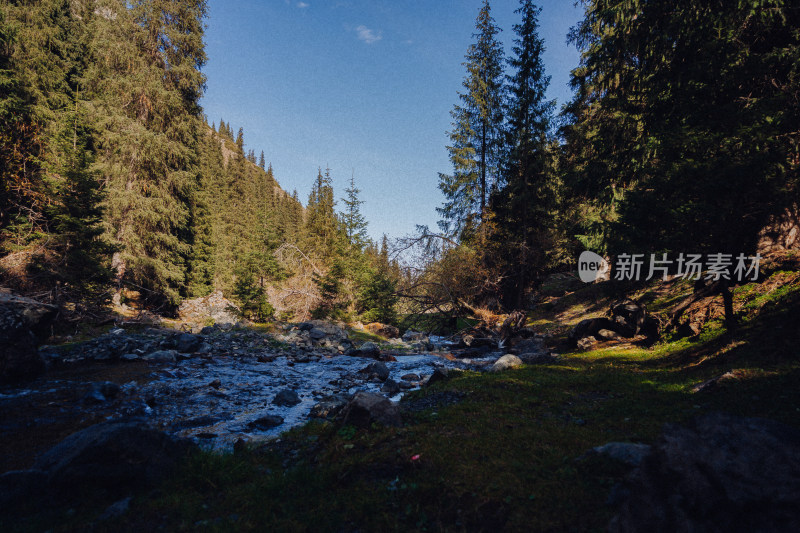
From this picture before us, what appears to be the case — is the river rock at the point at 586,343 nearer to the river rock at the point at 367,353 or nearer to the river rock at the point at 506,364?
the river rock at the point at 506,364

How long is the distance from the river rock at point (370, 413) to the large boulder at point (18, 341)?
29.0 ft

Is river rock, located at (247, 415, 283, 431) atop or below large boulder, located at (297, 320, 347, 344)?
atop

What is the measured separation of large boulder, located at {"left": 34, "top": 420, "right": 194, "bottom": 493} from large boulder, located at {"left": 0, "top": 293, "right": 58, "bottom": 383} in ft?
20.7

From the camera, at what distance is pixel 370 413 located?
4.86m

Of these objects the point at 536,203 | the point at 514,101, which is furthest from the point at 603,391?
the point at 514,101

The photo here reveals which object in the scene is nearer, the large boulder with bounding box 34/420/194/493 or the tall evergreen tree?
the large boulder with bounding box 34/420/194/493

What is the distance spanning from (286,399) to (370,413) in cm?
449

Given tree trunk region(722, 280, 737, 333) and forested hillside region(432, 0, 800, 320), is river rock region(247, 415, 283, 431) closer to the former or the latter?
forested hillside region(432, 0, 800, 320)

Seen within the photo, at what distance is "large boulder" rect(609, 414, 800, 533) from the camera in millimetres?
2105

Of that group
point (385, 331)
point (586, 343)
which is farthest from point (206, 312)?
point (586, 343)

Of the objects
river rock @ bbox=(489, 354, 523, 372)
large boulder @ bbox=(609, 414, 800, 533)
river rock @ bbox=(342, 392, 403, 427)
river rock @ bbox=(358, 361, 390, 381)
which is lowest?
river rock @ bbox=(358, 361, 390, 381)

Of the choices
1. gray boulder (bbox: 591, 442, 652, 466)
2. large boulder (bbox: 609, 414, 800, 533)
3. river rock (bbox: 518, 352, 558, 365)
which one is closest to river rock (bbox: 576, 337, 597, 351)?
river rock (bbox: 518, 352, 558, 365)

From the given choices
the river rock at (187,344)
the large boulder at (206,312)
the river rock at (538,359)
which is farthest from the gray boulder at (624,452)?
the large boulder at (206,312)

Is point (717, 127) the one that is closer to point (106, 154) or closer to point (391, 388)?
point (391, 388)
